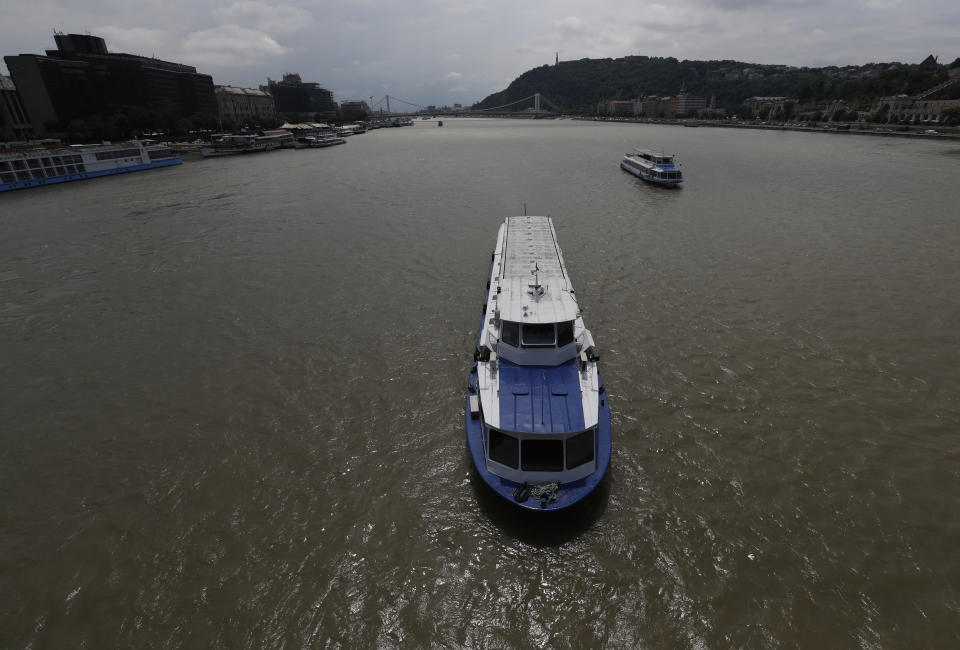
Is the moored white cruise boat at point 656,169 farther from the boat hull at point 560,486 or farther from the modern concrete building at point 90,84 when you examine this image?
the modern concrete building at point 90,84

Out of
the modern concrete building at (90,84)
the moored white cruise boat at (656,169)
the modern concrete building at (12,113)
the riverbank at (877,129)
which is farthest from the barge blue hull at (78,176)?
the riverbank at (877,129)

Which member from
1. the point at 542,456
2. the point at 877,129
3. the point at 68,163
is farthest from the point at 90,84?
the point at 877,129

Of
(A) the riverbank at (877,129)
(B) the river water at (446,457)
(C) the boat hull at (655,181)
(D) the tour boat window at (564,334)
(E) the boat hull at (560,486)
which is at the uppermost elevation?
(A) the riverbank at (877,129)

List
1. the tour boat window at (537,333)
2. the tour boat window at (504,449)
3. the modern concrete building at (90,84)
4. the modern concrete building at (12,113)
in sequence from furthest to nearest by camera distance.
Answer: the modern concrete building at (90,84)
the modern concrete building at (12,113)
the tour boat window at (537,333)
the tour boat window at (504,449)

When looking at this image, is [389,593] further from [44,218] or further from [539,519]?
[44,218]

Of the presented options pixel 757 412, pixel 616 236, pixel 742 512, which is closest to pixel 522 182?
pixel 616 236

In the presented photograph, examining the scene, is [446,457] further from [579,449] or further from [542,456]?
[579,449]
